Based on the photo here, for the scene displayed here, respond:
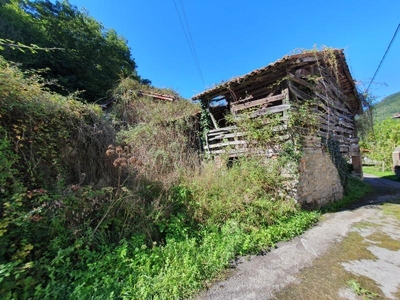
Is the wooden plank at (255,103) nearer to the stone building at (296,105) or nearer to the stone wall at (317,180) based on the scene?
the stone building at (296,105)

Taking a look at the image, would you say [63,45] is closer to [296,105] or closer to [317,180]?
[296,105]

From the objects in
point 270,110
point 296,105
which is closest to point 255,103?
point 270,110

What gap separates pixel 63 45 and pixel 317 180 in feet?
59.2

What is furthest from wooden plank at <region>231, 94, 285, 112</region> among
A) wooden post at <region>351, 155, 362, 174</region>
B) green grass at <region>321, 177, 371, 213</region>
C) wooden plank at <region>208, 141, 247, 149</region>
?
wooden post at <region>351, 155, 362, 174</region>

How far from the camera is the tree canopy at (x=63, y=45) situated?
10.9 meters

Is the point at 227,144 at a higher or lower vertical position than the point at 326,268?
higher

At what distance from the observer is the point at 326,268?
111 inches

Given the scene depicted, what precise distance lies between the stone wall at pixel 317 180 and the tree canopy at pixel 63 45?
12.6 meters

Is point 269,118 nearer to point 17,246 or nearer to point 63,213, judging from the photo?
point 63,213

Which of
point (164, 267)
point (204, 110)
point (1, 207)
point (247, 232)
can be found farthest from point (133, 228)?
point (204, 110)

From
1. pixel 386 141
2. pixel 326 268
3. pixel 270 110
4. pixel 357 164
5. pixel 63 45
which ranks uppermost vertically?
pixel 63 45

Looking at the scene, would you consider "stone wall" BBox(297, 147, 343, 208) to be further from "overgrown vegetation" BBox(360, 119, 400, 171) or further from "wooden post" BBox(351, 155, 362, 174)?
"overgrown vegetation" BBox(360, 119, 400, 171)

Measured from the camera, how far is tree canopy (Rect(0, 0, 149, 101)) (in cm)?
1091

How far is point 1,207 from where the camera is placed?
7.80 ft
